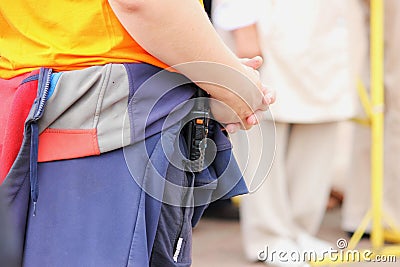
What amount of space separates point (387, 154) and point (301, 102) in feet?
2.78

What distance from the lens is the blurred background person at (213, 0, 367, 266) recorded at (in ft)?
11.3

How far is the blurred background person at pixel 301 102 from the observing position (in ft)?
11.3

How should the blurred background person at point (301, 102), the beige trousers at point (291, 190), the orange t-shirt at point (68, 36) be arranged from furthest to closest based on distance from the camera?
the beige trousers at point (291, 190) → the blurred background person at point (301, 102) → the orange t-shirt at point (68, 36)

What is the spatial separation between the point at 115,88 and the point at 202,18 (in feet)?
0.69

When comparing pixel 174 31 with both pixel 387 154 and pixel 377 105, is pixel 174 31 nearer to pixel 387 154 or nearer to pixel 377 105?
pixel 377 105

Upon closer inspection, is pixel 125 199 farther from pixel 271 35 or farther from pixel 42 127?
pixel 271 35

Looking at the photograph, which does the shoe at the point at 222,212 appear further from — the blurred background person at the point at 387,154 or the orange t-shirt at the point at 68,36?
the orange t-shirt at the point at 68,36

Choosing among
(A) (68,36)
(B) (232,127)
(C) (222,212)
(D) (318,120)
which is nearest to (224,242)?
(C) (222,212)

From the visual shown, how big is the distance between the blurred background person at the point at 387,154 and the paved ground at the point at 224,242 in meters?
0.19

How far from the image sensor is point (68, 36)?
1.46m

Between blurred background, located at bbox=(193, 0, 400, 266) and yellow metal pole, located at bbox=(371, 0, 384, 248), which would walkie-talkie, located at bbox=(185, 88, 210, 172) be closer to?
blurred background, located at bbox=(193, 0, 400, 266)

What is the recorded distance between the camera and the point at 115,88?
1.45 m

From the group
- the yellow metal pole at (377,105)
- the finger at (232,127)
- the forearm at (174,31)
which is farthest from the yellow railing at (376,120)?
the forearm at (174,31)

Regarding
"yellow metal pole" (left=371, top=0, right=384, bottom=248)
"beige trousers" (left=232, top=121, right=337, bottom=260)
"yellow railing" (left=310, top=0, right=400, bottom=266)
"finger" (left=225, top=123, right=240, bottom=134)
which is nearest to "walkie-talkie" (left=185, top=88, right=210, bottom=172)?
"finger" (left=225, top=123, right=240, bottom=134)
